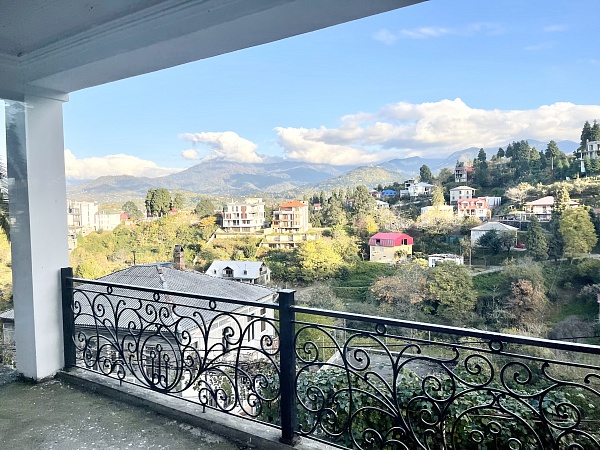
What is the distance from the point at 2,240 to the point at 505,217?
4714 mm

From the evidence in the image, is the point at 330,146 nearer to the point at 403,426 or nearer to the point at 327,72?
the point at 327,72

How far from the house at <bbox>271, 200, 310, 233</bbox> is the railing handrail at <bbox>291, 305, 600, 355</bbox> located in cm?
276

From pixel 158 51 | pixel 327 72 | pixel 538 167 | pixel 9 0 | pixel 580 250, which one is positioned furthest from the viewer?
pixel 327 72

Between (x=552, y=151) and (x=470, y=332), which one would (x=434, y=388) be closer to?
(x=470, y=332)

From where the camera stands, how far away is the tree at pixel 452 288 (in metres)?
4.54

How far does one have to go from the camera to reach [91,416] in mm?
2109

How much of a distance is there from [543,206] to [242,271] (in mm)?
3321

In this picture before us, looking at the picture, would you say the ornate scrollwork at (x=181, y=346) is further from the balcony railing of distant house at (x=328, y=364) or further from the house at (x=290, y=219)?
the house at (x=290, y=219)

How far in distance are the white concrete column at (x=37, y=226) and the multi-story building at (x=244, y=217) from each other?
1.98 m

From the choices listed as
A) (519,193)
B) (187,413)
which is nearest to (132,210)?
(187,413)

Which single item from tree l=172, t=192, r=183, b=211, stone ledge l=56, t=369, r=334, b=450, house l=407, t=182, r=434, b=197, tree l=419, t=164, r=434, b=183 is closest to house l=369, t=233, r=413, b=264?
house l=407, t=182, r=434, b=197

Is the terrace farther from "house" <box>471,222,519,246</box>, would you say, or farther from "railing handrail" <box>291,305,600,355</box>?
"house" <box>471,222,519,246</box>

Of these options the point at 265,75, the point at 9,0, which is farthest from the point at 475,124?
the point at 9,0

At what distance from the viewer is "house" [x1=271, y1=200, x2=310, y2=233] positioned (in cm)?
453
